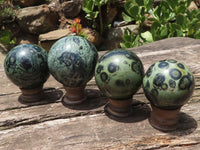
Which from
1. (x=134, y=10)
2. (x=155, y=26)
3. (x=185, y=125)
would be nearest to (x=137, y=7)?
(x=134, y=10)

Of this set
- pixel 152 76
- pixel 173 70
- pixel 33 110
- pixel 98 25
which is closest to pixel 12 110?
pixel 33 110

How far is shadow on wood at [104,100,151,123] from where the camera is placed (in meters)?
1.56

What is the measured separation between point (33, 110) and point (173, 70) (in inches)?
40.6

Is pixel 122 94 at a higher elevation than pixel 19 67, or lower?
lower

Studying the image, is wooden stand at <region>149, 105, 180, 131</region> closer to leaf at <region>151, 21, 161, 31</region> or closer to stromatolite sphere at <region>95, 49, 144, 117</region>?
stromatolite sphere at <region>95, 49, 144, 117</region>

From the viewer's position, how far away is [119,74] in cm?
138

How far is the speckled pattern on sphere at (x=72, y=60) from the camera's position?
152cm

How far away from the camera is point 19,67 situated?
1.59m

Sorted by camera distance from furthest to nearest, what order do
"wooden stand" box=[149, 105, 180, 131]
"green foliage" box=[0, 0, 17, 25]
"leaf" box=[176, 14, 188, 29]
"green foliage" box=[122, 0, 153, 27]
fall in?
"green foliage" box=[0, 0, 17, 25]
"green foliage" box=[122, 0, 153, 27]
"leaf" box=[176, 14, 188, 29]
"wooden stand" box=[149, 105, 180, 131]

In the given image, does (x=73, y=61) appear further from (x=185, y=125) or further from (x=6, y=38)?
(x=6, y=38)

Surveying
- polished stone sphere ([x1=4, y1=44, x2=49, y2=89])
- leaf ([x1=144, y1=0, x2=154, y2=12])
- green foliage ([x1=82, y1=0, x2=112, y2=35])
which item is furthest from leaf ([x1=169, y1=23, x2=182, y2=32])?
polished stone sphere ([x1=4, y1=44, x2=49, y2=89])

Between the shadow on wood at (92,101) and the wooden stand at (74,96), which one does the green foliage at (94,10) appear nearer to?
the shadow on wood at (92,101)

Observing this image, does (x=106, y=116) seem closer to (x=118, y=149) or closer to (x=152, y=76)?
(x=118, y=149)

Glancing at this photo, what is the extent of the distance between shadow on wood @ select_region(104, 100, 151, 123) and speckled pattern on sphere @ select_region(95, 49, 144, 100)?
0.62 feet
